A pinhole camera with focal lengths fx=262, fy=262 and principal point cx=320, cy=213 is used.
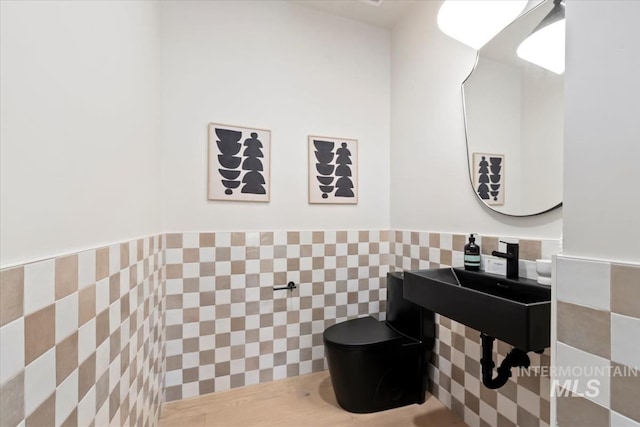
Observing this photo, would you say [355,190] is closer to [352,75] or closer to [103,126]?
[352,75]

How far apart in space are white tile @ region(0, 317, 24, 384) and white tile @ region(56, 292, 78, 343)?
102mm

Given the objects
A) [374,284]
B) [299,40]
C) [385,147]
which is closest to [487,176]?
[385,147]

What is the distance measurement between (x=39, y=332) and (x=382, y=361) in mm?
1387

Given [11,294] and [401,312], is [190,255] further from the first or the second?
[401,312]

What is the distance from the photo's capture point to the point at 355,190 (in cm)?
189

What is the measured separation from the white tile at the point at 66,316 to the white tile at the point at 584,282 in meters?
1.10

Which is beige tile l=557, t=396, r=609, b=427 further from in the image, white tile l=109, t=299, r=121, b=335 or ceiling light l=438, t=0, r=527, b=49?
ceiling light l=438, t=0, r=527, b=49

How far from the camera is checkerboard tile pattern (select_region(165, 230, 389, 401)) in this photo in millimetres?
1535

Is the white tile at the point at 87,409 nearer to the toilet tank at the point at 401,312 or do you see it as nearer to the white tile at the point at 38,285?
the white tile at the point at 38,285

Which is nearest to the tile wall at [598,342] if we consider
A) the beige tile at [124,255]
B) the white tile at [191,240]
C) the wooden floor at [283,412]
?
the wooden floor at [283,412]

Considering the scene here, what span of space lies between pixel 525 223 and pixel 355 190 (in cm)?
102

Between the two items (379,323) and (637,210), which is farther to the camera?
(379,323)

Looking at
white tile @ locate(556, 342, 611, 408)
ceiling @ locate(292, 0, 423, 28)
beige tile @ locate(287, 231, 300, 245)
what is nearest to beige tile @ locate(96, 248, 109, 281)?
beige tile @ locate(287, 231, 300, 245)

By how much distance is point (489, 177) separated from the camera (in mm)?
1284
